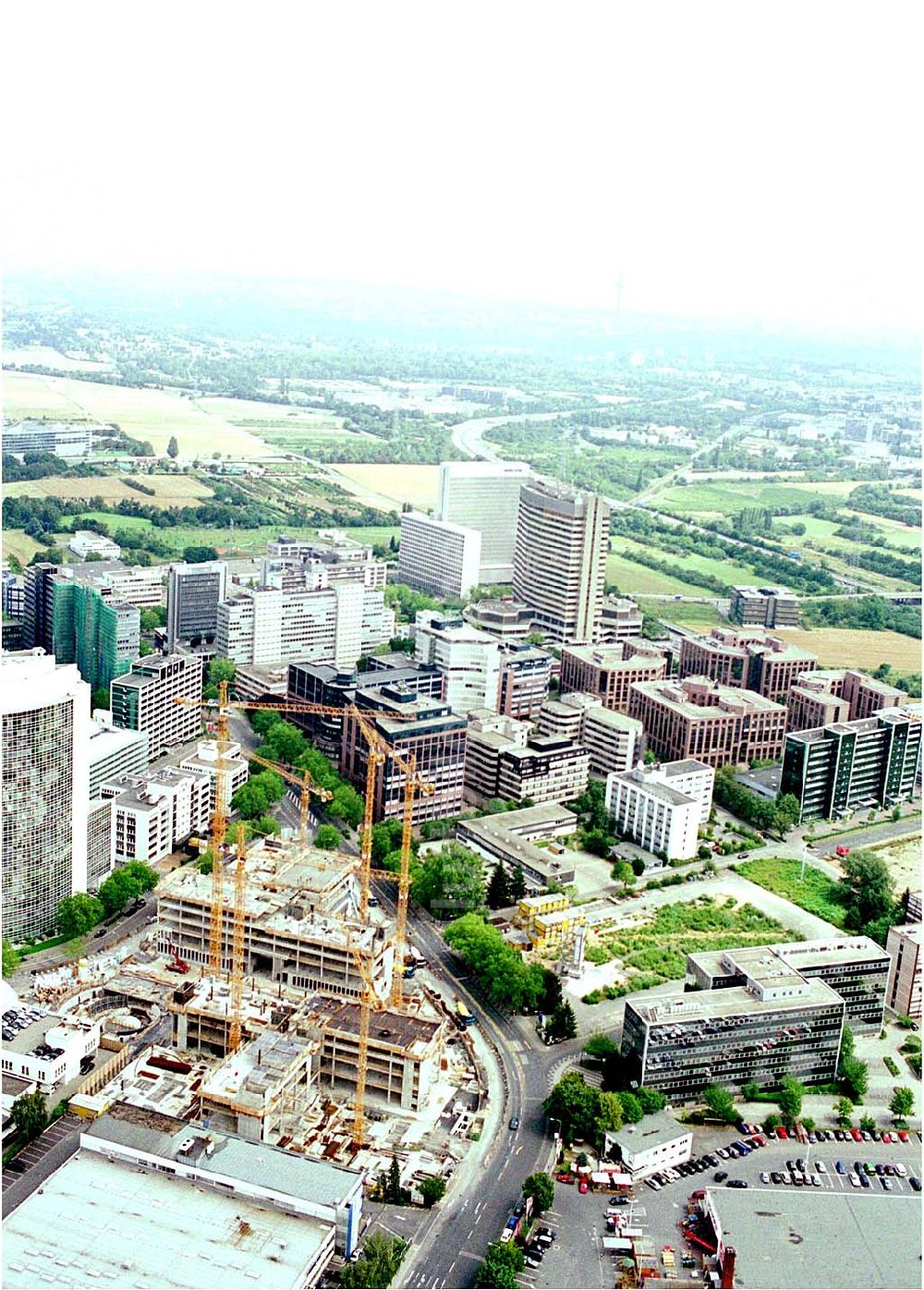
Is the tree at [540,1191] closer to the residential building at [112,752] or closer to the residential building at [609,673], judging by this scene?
the residential building at [112,752]

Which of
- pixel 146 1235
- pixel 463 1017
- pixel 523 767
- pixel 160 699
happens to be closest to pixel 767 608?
pixel 523 767

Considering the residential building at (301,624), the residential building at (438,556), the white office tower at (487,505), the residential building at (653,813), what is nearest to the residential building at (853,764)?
the residential building at (653,813)

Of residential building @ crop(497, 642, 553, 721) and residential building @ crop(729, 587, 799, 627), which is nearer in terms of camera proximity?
residential building @ crop(497, 642, 553, 721)

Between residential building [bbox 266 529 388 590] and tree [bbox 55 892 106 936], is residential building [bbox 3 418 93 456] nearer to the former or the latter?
residential building [bbox 266 529 388 590]

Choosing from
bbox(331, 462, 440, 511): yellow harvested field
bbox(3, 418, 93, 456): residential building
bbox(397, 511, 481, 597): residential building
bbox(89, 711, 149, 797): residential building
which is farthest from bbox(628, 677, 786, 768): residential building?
bbox(3, 418, 93, 456): residential building

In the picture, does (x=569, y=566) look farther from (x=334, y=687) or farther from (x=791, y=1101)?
(x=791, y=1101)

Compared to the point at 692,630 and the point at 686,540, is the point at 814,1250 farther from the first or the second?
the point at 686,540

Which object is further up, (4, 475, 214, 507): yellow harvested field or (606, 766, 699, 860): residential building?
(4, 475, 214, 507): yellow harvested field

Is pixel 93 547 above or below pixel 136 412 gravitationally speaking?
below
